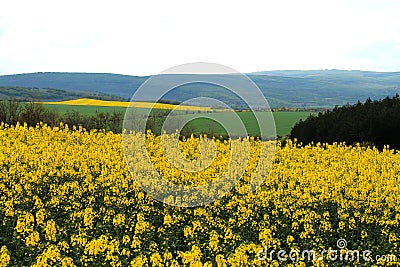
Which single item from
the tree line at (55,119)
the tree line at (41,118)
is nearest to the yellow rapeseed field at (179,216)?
the tree line at (55,119)

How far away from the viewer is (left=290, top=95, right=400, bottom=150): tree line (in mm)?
27391

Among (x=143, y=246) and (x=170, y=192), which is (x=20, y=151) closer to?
(x=170, y=192)

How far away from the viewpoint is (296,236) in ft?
37.4

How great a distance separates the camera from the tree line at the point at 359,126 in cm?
2739

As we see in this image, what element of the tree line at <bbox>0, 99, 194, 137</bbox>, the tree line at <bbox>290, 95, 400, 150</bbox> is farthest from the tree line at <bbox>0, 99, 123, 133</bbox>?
the tree line at <bbox>290, 95, 400, 150</bbox>

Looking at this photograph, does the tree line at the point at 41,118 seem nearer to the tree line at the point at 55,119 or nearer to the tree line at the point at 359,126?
the tree line at the point at 55,119

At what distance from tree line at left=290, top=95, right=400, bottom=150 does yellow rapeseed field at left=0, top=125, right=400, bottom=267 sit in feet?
37.6

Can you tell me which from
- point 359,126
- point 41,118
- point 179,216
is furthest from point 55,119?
point 179,216

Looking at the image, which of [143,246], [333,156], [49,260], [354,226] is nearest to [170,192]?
[143,246]

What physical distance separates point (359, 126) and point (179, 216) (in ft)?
63.8

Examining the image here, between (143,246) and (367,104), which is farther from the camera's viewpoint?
(367,104)

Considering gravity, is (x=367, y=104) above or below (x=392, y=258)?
above

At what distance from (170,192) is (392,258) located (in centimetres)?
550

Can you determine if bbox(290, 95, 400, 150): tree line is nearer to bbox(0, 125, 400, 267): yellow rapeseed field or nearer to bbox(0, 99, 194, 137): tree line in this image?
bbox(0, 99, 194, 137): tree line
